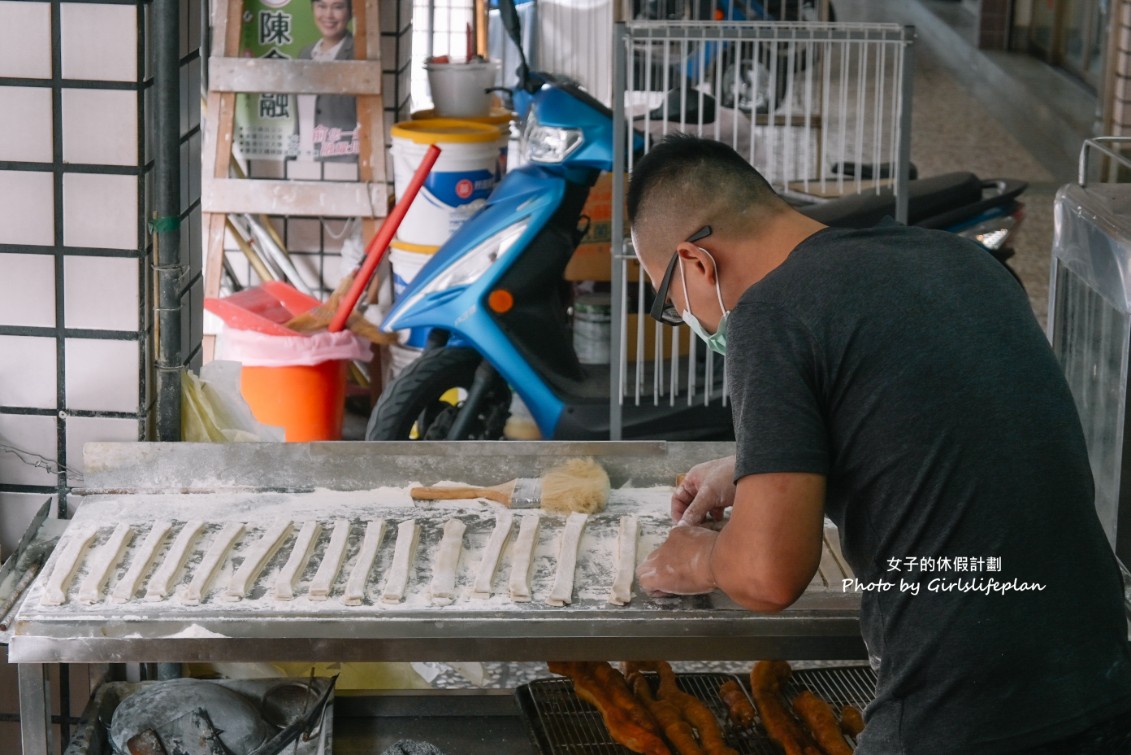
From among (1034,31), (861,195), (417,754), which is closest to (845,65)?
(861,195)

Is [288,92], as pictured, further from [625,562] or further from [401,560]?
[625,562]

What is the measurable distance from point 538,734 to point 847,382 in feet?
3.63

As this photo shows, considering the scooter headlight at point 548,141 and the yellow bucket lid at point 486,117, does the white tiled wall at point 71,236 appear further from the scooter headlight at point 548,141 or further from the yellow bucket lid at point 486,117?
the yellow bucket lid at point 486,117

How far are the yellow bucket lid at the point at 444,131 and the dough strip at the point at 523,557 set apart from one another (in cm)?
295

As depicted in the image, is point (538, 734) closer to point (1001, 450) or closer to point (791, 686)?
point (791, 686)

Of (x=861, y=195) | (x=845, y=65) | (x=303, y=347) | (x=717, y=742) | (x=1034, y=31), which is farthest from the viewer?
(x=1034, y=31)

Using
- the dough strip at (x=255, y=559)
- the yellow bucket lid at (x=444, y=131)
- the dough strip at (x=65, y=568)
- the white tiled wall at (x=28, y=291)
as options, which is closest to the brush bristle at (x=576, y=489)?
the dough strip at (x=255, y=559)

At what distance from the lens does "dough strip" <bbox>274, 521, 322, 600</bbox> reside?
213cm

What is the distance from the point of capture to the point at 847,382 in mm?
1726

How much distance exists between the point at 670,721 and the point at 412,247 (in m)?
3.13

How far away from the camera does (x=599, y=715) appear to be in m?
2.60

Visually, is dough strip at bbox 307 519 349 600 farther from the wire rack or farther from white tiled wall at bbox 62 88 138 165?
white tiled wall at bbox 62 88 138 165

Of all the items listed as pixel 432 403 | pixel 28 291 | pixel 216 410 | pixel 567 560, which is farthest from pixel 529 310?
pixel 567 560

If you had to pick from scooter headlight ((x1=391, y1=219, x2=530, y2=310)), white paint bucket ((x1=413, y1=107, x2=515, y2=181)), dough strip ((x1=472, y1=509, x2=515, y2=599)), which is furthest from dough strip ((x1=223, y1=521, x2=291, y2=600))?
white paint bucket ((x1=413, y1=107, x2=515, y2=181))
